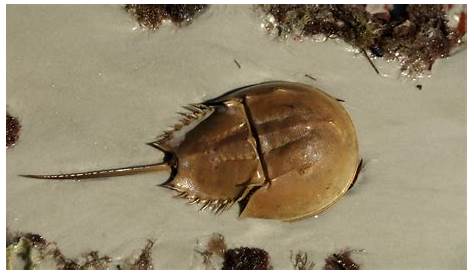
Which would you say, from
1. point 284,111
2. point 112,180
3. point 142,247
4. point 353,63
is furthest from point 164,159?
point 353,63

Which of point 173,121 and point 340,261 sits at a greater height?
point 173,121

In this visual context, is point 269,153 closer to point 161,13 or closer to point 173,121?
point 173,121

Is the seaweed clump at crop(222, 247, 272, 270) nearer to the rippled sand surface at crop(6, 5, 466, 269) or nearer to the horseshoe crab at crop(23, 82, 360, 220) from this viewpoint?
the rippled sand surface at crop(6, 5, 466, 269)

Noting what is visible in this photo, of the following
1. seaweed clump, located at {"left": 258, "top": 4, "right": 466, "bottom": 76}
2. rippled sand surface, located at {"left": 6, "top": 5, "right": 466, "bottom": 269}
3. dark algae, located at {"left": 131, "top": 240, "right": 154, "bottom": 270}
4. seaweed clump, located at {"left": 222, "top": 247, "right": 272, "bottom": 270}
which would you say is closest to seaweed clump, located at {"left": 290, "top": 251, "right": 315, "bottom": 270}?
rippled sand surface, located at {"left": 6, "top": 5, "right": 466, "bottom": 269}

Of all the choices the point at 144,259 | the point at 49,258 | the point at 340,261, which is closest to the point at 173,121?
the point at 144,259

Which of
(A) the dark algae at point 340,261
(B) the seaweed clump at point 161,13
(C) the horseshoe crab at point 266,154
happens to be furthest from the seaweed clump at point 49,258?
(B) the seaweed clump at point 161,13

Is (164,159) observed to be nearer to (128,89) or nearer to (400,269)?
(128,89)
